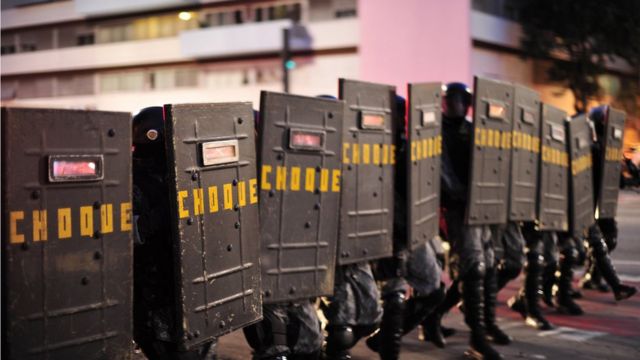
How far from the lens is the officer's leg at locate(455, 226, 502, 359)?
5695 millimetres

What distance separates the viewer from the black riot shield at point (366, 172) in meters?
4.71

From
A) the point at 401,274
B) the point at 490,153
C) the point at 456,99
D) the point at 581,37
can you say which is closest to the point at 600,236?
the point at 490,153

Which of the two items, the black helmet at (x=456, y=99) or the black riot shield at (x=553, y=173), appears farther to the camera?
the black riot shield at (x=553, y=173)

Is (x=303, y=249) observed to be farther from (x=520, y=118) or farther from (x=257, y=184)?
(x=520, y=118)

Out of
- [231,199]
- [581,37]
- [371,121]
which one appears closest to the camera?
[231,199]

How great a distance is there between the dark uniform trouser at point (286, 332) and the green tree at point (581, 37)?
2161cm

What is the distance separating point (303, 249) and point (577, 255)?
158 inches

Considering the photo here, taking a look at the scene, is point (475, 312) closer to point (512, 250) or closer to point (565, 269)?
point (512, 250)

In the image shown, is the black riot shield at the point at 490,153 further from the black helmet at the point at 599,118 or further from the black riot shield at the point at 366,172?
the black helmet at the point at 599,118

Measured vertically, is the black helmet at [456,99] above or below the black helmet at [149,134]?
above

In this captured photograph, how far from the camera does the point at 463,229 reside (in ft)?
19.1

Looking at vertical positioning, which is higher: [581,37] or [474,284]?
[581,37]

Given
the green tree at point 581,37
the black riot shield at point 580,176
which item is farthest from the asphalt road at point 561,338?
the green tree at point 581,37

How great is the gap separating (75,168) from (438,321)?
379 centimetres
